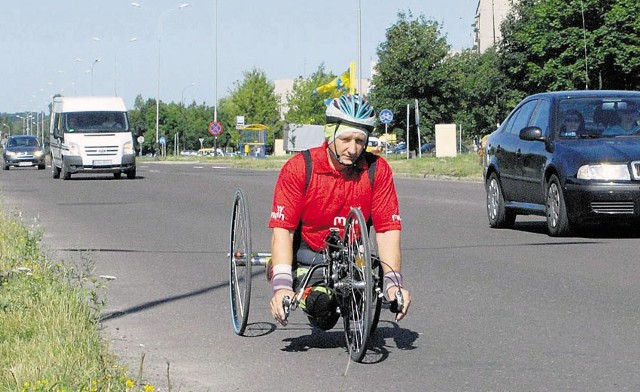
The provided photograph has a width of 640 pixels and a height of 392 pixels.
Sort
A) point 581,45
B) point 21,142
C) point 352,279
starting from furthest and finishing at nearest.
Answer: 1. point 581,45
2. point 21,142
3. point 352,279

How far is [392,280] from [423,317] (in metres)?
2.08

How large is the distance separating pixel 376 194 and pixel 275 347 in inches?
43.8

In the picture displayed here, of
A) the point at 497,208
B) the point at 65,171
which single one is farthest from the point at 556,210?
the point at 65,171

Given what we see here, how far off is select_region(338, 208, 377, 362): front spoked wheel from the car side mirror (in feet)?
29.2

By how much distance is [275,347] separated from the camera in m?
7.89

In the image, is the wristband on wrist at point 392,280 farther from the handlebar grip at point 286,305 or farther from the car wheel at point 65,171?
the car wheel at point 65,171

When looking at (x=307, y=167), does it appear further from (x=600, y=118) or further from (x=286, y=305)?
(x=600, y=118)

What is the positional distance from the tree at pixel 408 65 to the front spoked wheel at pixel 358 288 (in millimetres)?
76251

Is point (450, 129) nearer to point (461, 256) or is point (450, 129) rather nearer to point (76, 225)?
point (76, 225)

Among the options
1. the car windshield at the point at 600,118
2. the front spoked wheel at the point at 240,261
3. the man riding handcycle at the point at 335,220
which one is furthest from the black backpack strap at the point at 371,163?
the car windshield at the point at 600,118

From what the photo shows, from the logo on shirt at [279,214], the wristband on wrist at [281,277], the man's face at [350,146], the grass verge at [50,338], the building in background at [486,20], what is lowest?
the grass verge at [50,338]

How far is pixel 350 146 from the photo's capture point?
721 cm

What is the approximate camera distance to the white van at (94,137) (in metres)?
39.7

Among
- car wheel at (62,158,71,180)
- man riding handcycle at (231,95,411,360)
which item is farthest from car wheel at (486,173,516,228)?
car wheel at (62,158,71,180)
